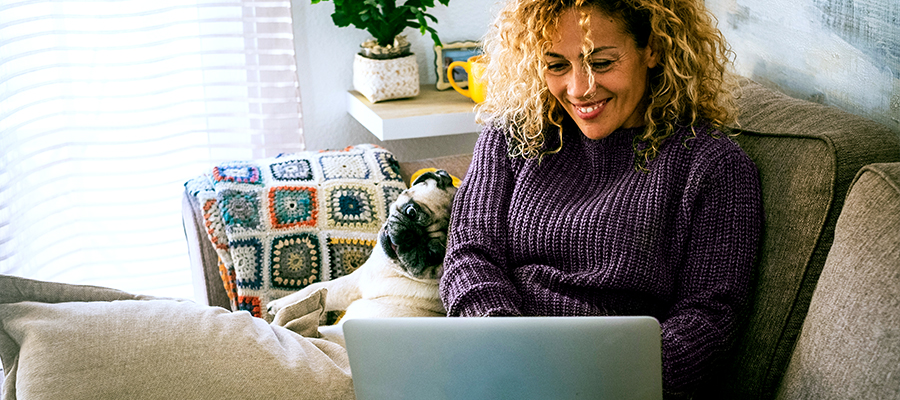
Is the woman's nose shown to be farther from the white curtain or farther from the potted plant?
the white curtain

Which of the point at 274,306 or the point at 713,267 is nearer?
the point at 713,267

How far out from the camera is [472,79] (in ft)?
6.61

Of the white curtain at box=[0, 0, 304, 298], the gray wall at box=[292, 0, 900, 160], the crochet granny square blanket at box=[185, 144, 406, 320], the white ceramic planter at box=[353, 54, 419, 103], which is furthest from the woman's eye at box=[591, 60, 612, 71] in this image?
the white curtain at box=[0, 0, 304, 298]

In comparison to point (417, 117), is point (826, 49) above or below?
above

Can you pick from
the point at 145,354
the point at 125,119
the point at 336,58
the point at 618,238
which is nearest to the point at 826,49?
the point at 618,238

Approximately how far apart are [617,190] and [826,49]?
1.56ft

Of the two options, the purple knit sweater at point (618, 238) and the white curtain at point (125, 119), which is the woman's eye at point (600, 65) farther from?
the white curtain at point (125, 119)

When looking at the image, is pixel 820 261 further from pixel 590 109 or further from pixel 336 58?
pixel 336 58

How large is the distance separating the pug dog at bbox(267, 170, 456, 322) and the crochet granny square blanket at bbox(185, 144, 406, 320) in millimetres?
82

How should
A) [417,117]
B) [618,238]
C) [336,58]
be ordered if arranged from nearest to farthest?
[618,238], [417,117], [336,58]

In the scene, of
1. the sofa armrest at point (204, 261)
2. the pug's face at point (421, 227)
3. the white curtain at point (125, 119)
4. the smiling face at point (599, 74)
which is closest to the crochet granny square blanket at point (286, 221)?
the sofa armrest at point (204, 261)

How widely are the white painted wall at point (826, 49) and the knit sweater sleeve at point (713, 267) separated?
260 millimetres

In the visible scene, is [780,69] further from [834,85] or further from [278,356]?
[278,356]

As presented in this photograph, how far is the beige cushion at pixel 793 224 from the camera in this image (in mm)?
1057
